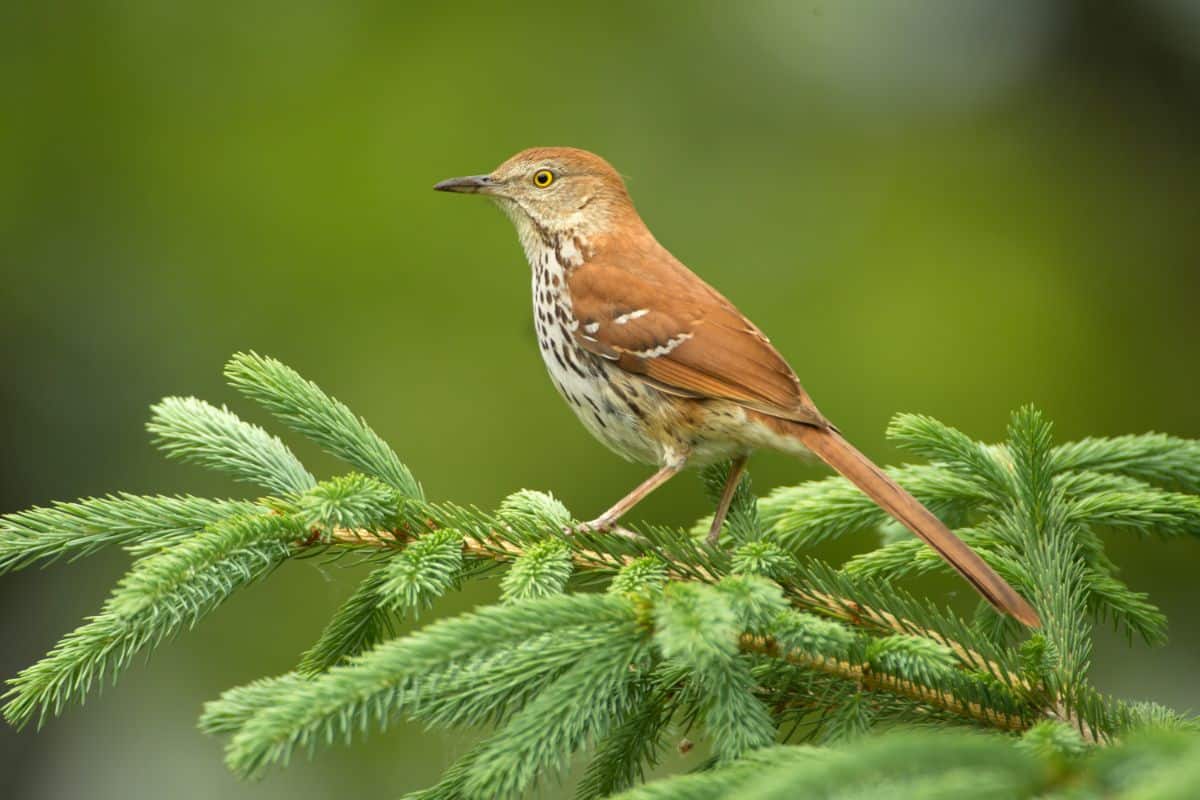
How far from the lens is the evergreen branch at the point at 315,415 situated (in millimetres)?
2307

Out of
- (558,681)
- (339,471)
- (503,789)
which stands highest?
(339,471)

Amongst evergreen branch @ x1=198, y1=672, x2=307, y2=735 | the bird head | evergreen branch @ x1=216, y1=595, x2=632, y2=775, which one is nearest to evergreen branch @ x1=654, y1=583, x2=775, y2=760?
evergreen branch @ x1=216, y1=595, x2=632, y2=775

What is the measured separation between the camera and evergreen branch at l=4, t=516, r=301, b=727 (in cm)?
177

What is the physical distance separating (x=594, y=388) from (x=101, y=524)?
1503 mm

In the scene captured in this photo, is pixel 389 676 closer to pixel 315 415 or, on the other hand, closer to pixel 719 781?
pixel 719 781

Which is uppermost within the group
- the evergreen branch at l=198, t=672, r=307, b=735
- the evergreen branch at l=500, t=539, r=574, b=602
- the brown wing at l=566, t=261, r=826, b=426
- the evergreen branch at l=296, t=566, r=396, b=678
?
the brown wing at l=566, t=261, r=826, b=426

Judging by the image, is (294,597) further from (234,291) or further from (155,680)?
(234,291)

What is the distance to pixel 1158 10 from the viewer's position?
5555 millimetres

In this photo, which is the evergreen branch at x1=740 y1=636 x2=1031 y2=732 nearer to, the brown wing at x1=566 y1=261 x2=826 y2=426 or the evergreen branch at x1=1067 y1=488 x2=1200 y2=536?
the evergreen branch at x1=1067 y1=488 x2=1200 y2=536

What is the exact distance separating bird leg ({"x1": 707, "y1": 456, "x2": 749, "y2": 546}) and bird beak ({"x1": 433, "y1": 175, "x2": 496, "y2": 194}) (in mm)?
1400

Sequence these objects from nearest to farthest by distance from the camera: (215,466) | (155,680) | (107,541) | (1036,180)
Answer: (107,541), (215,466), (155,680), (1036,180)

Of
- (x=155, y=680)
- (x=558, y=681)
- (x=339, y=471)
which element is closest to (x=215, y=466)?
(x=558, y=681)

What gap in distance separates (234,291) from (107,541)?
2982 mm

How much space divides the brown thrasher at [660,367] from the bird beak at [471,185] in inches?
1.9
